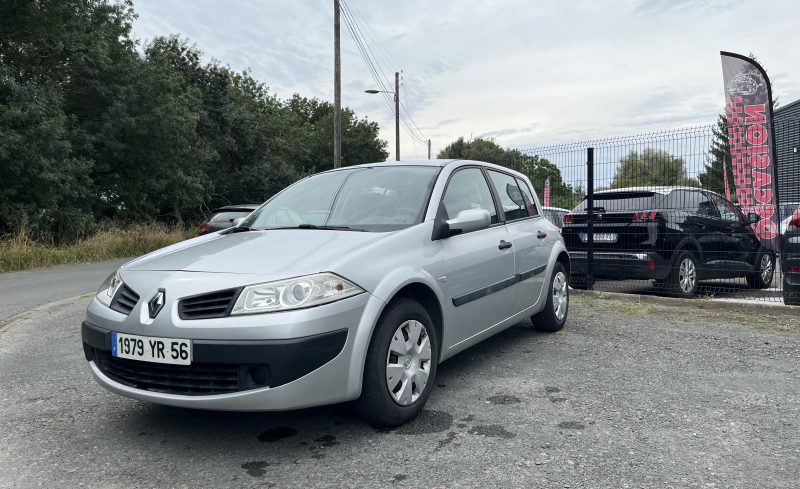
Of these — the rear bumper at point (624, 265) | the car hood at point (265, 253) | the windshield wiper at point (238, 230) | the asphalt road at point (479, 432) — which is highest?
the windshield wiper at point (238, 230)

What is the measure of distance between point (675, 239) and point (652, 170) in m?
0.97

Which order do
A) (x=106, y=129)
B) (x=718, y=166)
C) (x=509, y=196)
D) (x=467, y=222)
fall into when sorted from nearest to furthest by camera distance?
(x=467, y=222) → (x=509, y=196) → (x=718, y=166) → (x=106, y=129)

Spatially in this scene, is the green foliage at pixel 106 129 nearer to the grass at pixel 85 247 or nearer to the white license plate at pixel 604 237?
the grass at pixel 85 247

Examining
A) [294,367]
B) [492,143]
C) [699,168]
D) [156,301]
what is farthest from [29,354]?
[492,143]

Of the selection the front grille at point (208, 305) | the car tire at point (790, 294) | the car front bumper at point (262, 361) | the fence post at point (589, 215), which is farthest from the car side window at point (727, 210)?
the front grille at point (208, 305)

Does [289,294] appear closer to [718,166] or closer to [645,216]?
[645,216]

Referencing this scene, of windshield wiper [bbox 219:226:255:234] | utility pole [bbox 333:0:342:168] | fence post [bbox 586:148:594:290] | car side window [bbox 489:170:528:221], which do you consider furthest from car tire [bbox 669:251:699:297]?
utility pole [bbox 333:0:342:168]

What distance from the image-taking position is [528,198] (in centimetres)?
565

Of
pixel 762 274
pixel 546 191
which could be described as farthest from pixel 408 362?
pixel 762 274

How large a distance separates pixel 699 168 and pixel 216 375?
6713mm

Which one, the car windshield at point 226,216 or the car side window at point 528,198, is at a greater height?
the car windshield at point 226,216

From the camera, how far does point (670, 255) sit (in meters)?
7.88

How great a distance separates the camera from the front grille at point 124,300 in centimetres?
315

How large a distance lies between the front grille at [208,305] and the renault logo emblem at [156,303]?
118 mm
